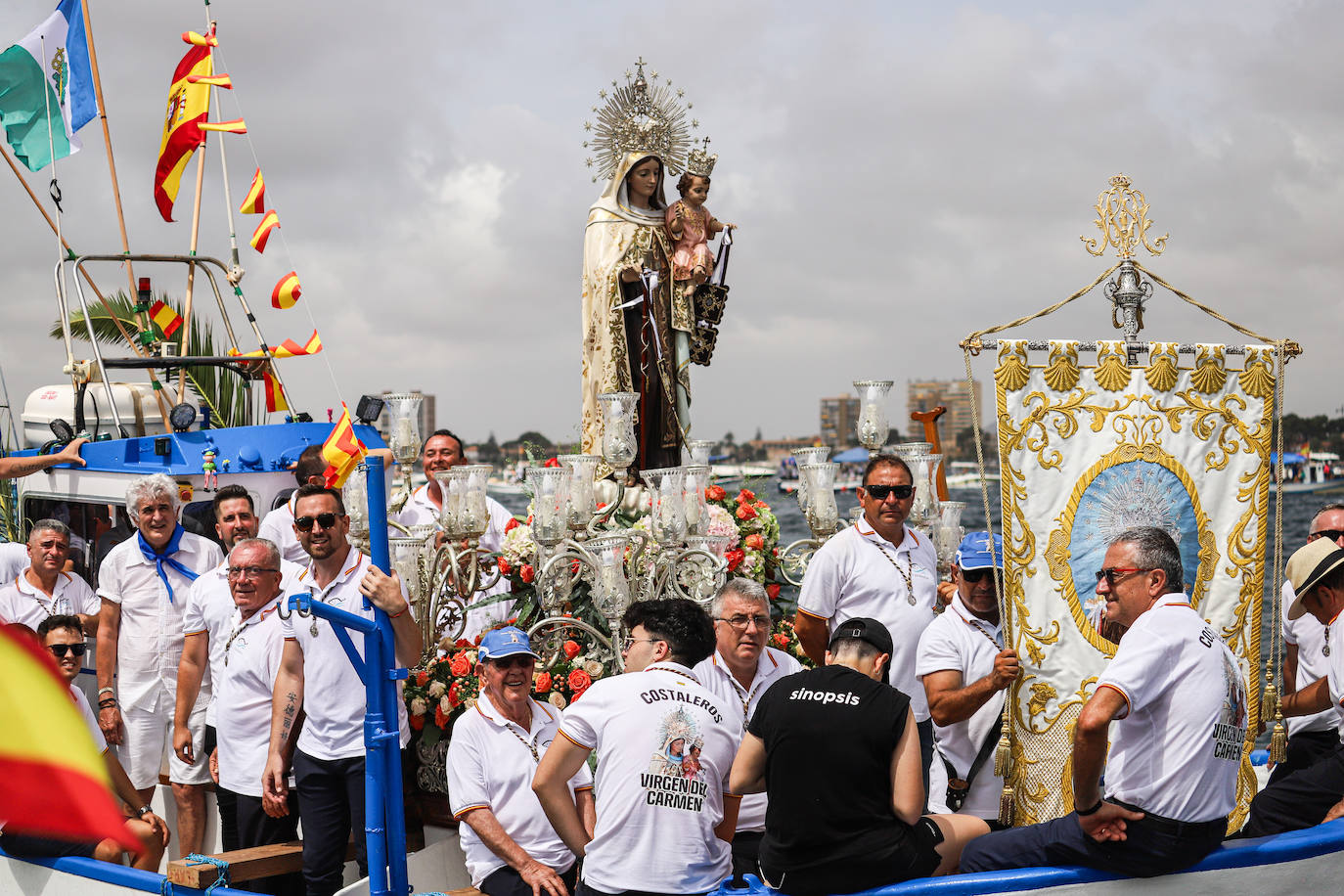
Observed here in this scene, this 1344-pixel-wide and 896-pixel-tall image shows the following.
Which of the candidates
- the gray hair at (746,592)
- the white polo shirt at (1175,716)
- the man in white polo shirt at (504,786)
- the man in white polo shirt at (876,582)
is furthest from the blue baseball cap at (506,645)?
the white polo shirt at (1175,716)

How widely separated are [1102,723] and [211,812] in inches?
170

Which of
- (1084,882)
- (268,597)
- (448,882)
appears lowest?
(448,882)

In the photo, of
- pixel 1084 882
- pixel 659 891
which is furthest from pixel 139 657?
pixel 1084 882

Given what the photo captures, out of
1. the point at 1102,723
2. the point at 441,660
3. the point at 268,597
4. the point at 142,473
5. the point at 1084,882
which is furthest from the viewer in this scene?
Result: the point at 142,473

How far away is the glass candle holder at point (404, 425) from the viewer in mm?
6555

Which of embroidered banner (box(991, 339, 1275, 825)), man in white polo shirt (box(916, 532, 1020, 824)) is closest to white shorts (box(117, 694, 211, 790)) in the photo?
man in white polo shirt (box(916, 532, 1020, 824))

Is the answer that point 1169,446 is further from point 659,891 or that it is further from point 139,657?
point 139,657

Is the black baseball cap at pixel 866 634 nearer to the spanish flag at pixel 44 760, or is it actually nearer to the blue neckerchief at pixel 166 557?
the spanish flag at pixel 44 760

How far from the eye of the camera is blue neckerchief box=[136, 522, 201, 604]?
6480 millimetres

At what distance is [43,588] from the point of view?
23.1 feet

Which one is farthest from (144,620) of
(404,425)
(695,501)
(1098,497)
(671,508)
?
(1098,497)

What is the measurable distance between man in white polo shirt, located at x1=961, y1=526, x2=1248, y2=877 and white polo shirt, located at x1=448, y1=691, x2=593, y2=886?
1852 millimetres

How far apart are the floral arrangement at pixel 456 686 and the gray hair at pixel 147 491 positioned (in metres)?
1.53

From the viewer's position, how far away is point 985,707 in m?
5.41
